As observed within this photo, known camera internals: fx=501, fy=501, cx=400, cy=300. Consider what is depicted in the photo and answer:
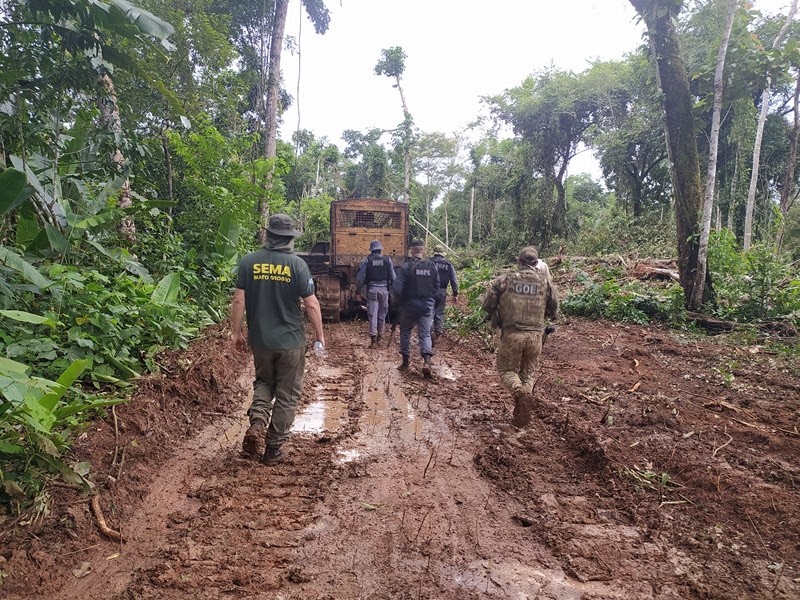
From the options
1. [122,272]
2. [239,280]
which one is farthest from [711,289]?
[122,272]

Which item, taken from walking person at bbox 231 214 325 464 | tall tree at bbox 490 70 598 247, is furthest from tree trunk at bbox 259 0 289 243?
tall tree at bbox 490 70 598 247

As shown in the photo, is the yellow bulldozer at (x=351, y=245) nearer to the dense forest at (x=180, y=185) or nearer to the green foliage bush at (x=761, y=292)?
the dense forest at (x=180, y=185)

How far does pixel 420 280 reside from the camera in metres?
7.29

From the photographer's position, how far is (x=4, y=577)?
7.97 feet

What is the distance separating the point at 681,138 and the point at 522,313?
21.3ft

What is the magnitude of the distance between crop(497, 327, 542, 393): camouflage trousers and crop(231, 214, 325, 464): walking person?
2095 mm

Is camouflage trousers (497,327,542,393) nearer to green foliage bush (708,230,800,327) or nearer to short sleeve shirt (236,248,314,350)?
short sleeve shirt (236,248,314,350)

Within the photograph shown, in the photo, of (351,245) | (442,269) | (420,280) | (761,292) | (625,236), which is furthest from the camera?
(625,236)

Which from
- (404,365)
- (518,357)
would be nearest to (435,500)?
(518,357)

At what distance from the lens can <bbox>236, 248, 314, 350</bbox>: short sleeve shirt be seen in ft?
13.4

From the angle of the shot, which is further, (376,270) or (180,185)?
(180,185)

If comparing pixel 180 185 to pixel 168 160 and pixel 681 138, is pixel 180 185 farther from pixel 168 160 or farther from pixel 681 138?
pixel 681 138

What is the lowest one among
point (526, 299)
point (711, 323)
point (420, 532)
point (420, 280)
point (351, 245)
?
point (420, 532)

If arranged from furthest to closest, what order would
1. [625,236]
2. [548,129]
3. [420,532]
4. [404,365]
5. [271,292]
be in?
1. [548,129]
2. [625,236]
3. [404,365]
4. [271,292]
5. [420,532]
